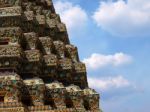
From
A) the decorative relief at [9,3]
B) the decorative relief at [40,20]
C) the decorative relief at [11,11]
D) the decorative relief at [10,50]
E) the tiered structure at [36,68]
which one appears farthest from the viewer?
the decorative relief at [40,20]

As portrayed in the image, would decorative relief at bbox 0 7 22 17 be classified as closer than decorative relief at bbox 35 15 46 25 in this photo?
Yes

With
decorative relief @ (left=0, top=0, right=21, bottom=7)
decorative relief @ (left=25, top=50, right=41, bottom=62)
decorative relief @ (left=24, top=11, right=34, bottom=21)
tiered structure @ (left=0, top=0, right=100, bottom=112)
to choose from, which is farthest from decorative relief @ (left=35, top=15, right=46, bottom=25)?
decorative relief @ (left=25, top=50, right=41, bottom=62)

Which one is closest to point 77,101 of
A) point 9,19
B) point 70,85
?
point 70,85

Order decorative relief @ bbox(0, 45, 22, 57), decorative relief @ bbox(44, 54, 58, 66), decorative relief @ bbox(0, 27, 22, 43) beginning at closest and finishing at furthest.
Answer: decorative relief @ bbox(0, 45, 22, 57) → decorative relief @ bbox(0, 27, 22, 43) → decorative relief @ bbox(44, 54, 58, 66)

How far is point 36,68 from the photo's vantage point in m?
24.6

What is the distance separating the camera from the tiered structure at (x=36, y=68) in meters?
22.7

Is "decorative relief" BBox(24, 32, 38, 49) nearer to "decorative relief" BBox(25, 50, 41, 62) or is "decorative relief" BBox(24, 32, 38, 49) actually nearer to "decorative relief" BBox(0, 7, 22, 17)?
"decorative relief" BBox(25, 50, 41, 62)

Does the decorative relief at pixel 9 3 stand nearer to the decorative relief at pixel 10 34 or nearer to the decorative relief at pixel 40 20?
the decorative relief at pixel 40 20

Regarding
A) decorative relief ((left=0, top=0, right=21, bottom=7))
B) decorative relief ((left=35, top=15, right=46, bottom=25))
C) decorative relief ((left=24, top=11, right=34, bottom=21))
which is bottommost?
decorative relief ((left=24, top=11, right=34, bottom=21))

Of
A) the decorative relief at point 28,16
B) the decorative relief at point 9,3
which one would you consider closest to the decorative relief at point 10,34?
the decorative relief at point 28,16

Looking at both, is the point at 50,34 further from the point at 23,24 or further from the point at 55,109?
the point at 55,109

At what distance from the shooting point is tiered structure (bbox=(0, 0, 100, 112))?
22703 millimetres

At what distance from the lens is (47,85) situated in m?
24.7

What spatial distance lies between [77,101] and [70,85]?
147cm
